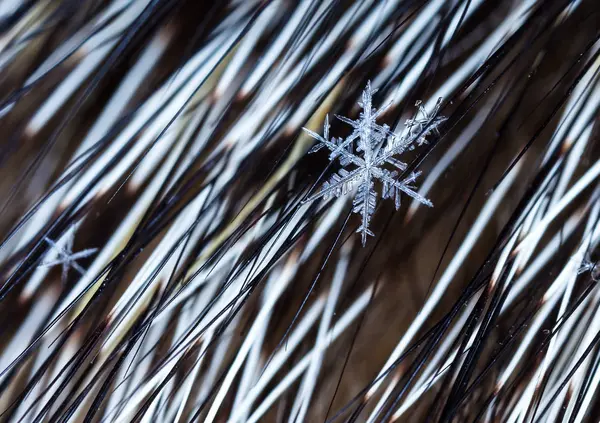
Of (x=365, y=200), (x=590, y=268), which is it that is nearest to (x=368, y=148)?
(x=365, y=200)

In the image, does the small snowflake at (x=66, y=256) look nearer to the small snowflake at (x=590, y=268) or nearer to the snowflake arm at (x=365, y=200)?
the snowflake arm at (x=365, y=200)

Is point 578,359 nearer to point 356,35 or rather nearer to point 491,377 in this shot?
point 491,377

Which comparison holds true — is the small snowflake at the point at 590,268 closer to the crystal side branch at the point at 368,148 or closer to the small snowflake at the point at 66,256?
the crystal side branch at the point at 368,148

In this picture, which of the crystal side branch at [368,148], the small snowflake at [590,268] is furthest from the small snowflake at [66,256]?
the small snowflake at [590,268]

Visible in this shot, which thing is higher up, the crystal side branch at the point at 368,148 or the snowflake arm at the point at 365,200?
the crystal side branch at the point at 368,148

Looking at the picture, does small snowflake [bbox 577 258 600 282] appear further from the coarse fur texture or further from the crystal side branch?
the crystal side branch

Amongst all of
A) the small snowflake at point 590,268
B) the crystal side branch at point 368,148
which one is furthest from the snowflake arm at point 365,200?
the small snowflake at point 590,268

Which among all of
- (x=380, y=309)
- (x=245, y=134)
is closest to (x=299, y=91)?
(x=245, y=134)

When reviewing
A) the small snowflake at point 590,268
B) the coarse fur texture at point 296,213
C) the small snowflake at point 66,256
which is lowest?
the small snowflake at point 66,256
